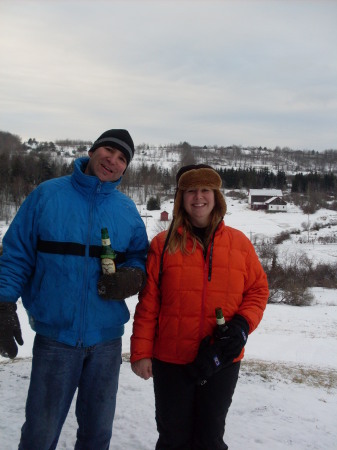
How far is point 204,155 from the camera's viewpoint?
576 ft

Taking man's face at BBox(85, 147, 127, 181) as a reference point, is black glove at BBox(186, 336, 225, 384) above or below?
below

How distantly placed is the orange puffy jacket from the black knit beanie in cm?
71

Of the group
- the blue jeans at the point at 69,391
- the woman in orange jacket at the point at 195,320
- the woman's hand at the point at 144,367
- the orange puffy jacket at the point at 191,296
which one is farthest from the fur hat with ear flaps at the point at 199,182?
the blue jeans at the point at 69,391

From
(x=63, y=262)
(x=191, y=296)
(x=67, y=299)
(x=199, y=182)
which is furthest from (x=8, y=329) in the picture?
(x=199, y=182)

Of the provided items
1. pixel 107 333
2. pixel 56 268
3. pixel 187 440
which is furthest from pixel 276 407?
pixel 56 268

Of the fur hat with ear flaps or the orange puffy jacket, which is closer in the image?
the orange puffy jacket

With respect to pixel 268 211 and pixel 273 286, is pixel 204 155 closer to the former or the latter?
pixel 268 211

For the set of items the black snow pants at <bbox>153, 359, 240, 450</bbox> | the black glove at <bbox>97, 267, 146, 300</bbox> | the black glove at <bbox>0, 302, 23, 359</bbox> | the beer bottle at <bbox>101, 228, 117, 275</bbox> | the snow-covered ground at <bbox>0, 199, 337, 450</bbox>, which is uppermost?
the beer bottle at <bbox>101, 228, 117, 275</bbox>

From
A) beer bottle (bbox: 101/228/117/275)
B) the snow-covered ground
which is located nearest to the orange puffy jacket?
beer bottle (bbox: 101/228/117/275)

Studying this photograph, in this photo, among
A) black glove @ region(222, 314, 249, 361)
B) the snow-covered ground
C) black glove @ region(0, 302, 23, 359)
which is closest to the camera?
black glove @ region(0, 302, 23, 359)

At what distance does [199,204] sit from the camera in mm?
2605

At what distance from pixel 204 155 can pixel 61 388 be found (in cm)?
17781

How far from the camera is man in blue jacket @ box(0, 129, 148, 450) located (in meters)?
2.28

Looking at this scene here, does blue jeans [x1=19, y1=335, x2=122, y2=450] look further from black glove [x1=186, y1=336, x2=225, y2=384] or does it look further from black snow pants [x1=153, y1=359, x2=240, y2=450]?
black glove [x1=186, y1=336, x2=225, y2=384]
